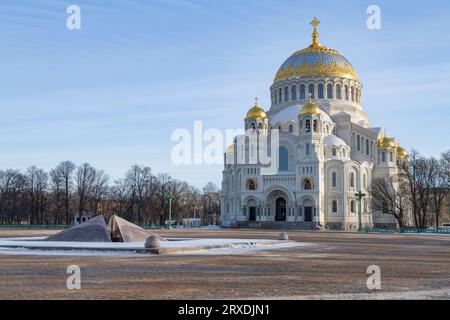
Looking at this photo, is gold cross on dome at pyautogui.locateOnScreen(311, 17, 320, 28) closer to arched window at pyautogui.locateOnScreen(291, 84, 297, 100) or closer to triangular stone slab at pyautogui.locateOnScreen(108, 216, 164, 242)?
arched window at pyautogui.locateOnScreen(291, 84, 297, 100)

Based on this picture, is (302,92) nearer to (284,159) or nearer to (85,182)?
(284,159)

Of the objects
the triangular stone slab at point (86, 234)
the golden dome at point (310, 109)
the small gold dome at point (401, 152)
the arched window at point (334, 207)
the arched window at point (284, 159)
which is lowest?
the triangular stone slab at point (86, 234)

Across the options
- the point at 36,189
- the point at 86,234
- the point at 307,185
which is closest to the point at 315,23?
the point at 307,185

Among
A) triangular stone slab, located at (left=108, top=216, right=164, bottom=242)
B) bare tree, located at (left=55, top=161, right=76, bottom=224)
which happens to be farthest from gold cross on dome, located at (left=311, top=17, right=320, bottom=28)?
triangular stone slab, located at (left=108, top=216, right=164, bottom=242)

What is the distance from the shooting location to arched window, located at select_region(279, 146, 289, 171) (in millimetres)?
87250

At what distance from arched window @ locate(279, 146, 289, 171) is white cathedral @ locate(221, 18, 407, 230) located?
0.50 feet

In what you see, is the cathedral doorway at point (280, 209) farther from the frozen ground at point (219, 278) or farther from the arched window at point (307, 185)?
the frozen ground at point (219, 278)

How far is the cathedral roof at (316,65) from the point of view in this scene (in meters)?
94.7

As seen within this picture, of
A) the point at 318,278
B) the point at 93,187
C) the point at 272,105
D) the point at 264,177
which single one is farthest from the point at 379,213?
the point at 318,278

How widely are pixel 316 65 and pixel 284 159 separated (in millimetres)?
18214

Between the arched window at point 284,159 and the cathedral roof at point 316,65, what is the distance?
15.1 metres

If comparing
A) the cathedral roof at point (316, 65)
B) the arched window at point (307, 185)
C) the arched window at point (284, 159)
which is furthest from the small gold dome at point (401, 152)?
the arched window at point (307, 185)
